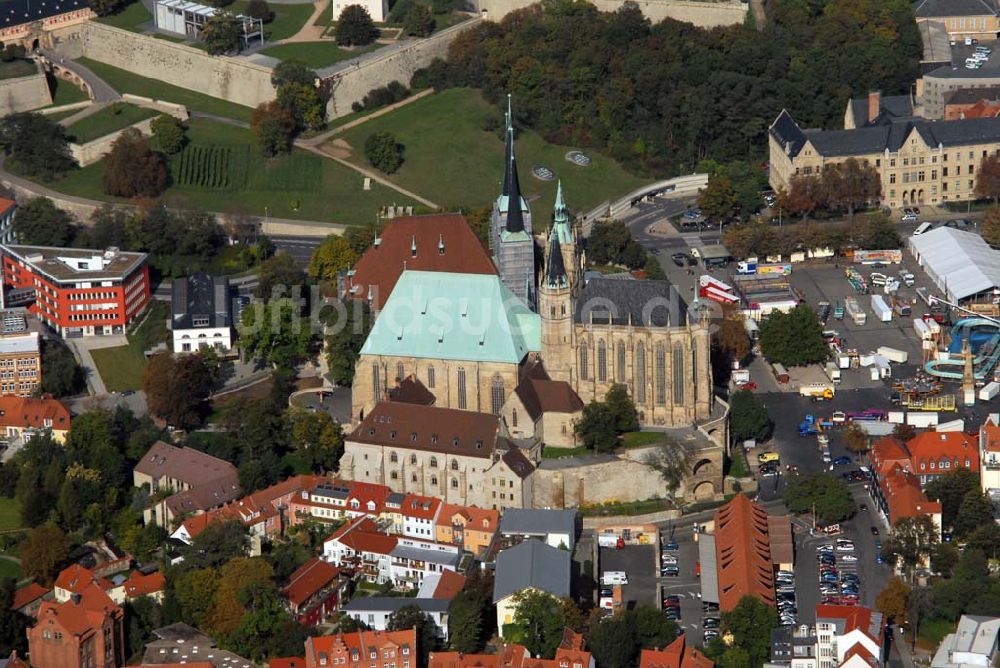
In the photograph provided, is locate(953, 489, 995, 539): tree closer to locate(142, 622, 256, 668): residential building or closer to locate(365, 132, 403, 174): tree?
locate(142, 622, 256, 668): residential building

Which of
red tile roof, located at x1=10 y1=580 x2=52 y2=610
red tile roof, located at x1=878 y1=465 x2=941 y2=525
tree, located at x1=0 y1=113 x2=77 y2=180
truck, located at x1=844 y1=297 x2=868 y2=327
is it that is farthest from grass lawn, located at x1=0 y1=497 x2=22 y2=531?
truck, located at x1=844 y1=297 x2=868 y2=327

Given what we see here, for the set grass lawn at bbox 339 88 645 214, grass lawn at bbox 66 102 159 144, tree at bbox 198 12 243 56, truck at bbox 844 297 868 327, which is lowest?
truck at bbox 844 297 868 327

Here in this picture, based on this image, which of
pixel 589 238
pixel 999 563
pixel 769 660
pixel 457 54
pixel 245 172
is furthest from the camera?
pixel 457 54

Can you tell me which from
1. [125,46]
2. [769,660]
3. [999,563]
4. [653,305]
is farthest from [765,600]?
[125,46]

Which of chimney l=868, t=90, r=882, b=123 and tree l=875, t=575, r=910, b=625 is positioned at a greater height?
chimney l=868, t=90, r=882, b=123

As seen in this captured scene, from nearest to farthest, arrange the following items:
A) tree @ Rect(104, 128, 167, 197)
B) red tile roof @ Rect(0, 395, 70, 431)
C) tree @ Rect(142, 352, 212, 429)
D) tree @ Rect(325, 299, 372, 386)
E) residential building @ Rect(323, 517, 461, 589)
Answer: residential building @ Rect(323, 517, 461, 589) → red tile roof @ Rect(0, 395, 70, 431) → tree @ Rect(142, 352, 212, 429) → tree @ Rect(325, 299, 372, 386) → tree @ Rect(104, 128, 167, 197)

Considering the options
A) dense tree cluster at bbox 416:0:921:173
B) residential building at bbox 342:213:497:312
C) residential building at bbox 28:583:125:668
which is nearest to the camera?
residential building at bbox 28:583:125:668

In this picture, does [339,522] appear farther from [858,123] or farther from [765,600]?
[858,123]

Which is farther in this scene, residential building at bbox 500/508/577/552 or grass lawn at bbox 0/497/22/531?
grass lawn at bbox 0/497/22/531
